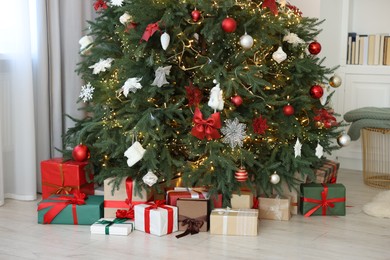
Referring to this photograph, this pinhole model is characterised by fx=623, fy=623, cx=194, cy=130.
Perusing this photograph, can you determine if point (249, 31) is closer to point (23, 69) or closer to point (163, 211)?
point (163, 211)

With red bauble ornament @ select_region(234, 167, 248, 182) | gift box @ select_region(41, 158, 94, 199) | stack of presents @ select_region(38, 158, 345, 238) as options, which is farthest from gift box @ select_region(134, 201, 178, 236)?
gift box @ select_region(41, 158, 94, 199)

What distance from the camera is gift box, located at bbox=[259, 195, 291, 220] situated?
3.17 metres

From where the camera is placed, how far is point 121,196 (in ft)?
10.1

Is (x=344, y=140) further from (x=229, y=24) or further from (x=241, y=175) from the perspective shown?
(x=229, y=24)

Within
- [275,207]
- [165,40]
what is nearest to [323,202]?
[275,207]

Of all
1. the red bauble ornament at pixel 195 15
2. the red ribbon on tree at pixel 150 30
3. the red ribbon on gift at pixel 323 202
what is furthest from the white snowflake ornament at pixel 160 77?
the red ribbon on gift at pixel 323 202

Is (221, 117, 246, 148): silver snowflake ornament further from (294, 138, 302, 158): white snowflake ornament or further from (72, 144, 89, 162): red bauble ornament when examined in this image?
(72, 144, 89, 162): red bauble ornament

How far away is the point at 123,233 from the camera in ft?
9.50

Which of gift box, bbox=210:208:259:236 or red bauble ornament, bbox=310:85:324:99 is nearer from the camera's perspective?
gift box, bbox=210:208:259:236

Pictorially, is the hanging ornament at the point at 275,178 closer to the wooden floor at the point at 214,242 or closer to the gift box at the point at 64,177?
the wooden floor at the point at 214,242

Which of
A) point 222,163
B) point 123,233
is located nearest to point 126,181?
point 123,233

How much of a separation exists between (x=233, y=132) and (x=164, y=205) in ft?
1.57

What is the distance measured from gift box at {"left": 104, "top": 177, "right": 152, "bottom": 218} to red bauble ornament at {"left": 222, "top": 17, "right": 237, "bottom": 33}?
88cm

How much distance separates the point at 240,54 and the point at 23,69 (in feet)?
4.17
